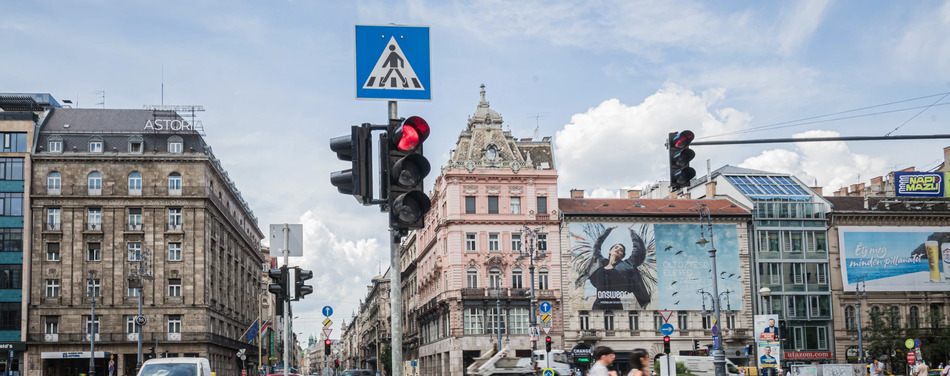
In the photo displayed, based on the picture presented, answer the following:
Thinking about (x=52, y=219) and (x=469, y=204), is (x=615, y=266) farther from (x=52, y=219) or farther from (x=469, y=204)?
(x=52, y=219)

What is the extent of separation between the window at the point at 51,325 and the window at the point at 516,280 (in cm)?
3333

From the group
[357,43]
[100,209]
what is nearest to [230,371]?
[100,209]

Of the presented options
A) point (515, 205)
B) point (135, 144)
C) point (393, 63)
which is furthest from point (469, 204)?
point (393, 63)

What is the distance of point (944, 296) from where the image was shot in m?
73.9

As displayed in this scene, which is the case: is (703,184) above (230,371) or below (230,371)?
above

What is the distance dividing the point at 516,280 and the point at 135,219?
2892cm

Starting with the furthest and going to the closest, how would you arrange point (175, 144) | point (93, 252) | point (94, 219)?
point (175, 144) < point (94, 219) < point (93, 252)

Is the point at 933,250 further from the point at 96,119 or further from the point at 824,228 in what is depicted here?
the point at 96,119

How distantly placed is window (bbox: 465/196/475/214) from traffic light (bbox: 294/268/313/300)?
50.8 meters

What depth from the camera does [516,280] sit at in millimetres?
68688

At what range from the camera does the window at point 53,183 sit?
235 feet

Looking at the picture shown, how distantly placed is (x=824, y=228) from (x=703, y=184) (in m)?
11.5

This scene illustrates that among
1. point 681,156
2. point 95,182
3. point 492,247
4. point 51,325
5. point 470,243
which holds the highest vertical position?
point 95,182

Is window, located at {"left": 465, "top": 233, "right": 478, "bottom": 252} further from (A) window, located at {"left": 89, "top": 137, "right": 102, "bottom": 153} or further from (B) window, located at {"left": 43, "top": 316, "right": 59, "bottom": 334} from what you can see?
(B) window, located at {"left": 43, "top": 316, "right": 59, "bottom": 334}
